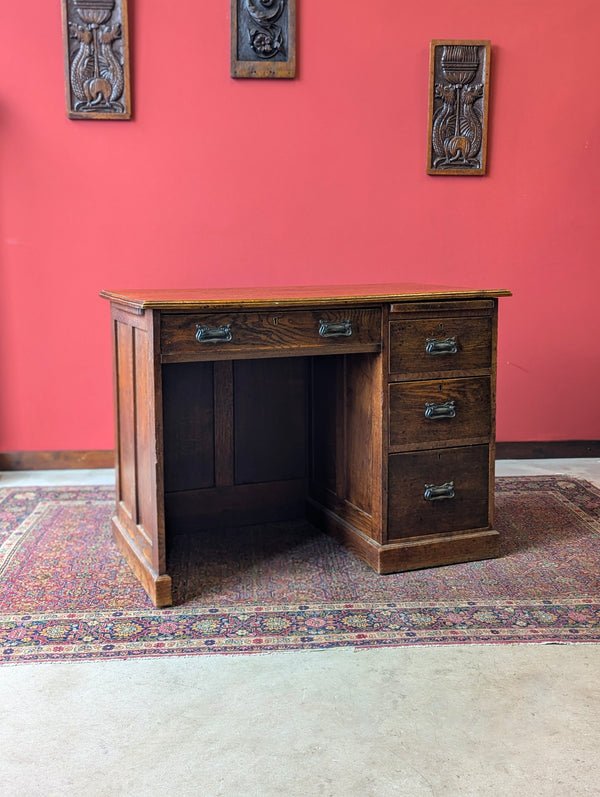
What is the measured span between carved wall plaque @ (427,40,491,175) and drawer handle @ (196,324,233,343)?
2087mm

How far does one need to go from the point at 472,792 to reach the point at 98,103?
3427mm

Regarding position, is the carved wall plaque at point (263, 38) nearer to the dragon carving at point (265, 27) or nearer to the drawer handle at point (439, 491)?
the dragon carving at point (265, 27)

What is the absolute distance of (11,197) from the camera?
13.7 feet

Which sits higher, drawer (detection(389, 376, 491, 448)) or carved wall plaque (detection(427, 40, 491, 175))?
carved wall plaque (detection(427, 40, 491, 175))

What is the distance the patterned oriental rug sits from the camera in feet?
8.17

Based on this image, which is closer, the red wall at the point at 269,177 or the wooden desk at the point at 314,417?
the wooden desk at the point at 314,417

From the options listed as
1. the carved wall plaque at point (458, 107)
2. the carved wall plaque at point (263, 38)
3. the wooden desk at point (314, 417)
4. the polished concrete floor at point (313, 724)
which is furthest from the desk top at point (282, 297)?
the carved wall plaque at point (263, 38)

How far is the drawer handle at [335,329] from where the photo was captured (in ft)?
9.22

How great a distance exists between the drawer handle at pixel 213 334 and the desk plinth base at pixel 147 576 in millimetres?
729

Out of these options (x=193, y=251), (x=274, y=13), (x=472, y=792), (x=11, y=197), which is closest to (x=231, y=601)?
(x=472, y=792)

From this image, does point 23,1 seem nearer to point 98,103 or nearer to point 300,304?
point 98,103

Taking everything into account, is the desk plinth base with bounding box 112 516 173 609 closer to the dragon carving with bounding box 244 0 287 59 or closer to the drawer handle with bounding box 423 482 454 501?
the drawer handle with bounding box 423 482 454 501

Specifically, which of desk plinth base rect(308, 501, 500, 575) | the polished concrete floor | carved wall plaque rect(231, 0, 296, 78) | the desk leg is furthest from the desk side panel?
carved wall plaque rect(231, 0, 296, 78)

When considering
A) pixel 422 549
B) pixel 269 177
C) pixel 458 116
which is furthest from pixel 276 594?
pixel 458 116
